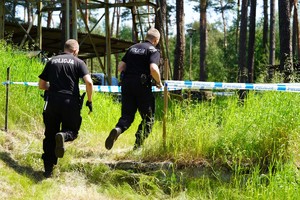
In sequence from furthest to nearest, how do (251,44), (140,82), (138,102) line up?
(251,44), (138,102), (140,82)

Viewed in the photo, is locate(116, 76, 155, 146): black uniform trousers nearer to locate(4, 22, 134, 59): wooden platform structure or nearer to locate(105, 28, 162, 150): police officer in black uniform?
locate(105, 28, 162, 150): police officer in black uniform

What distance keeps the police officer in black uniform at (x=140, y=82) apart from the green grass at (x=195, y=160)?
299 millimetres

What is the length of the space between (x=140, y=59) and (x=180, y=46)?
381 inches

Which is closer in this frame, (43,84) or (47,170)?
(47,170)

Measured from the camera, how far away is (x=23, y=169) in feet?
17.6

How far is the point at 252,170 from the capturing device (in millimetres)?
4789

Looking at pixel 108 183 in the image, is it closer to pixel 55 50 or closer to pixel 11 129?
pixel 11 129

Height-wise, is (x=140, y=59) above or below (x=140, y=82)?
above

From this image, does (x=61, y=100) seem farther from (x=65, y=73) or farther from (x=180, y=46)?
(x=180, y=46)

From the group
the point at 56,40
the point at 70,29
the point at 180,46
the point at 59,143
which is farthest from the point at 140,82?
the point at 56,40

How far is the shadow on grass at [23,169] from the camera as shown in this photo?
5.18 metres

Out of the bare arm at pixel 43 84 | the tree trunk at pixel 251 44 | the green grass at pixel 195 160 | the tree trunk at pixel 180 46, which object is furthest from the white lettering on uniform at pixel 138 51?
the tree trunk at pixel 251 44

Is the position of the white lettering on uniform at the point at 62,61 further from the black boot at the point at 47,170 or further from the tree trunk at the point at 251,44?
the tree trunk at the point at 251,44

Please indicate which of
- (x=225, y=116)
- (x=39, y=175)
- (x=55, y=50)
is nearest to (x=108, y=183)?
(x=39, y=175)
